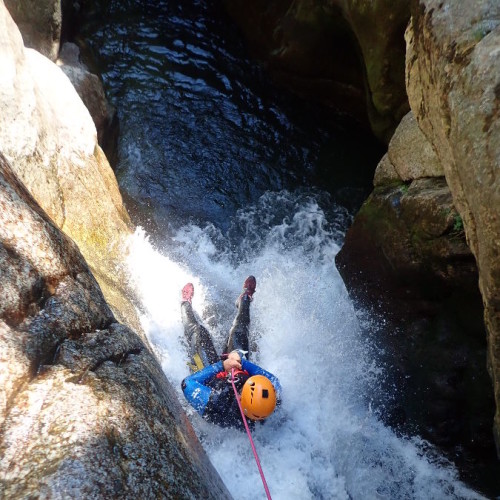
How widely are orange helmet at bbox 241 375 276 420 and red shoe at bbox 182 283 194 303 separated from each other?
239 cm

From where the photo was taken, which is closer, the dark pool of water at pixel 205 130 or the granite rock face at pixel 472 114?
the granite rock face at pixel 472 114

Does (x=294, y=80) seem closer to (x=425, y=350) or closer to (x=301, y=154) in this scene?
(x=301, y=154)

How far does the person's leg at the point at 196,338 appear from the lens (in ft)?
23.7

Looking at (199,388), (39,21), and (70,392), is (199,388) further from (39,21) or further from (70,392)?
(39,21)

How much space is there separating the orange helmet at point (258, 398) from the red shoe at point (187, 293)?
2394 mm

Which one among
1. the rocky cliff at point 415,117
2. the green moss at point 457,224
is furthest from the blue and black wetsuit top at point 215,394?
the green moss at point 457,224

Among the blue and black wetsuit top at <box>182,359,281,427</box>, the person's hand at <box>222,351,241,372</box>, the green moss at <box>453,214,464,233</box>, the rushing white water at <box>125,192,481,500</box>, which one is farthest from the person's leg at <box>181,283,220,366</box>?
the green moss at <box>453,214,464,233</box>

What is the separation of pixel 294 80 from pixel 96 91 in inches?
188

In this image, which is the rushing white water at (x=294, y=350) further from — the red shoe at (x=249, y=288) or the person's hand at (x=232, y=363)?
the person's hand at (x=232, y=363)

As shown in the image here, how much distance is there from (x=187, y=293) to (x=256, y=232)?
220 cm

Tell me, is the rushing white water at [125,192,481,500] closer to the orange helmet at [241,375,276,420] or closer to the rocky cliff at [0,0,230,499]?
the orange helmet at [241,375,276,420]

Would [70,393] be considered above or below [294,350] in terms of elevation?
above

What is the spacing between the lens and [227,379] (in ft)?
21.6

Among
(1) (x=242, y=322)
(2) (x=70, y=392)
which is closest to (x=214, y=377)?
(1) (x=242, y=322)
